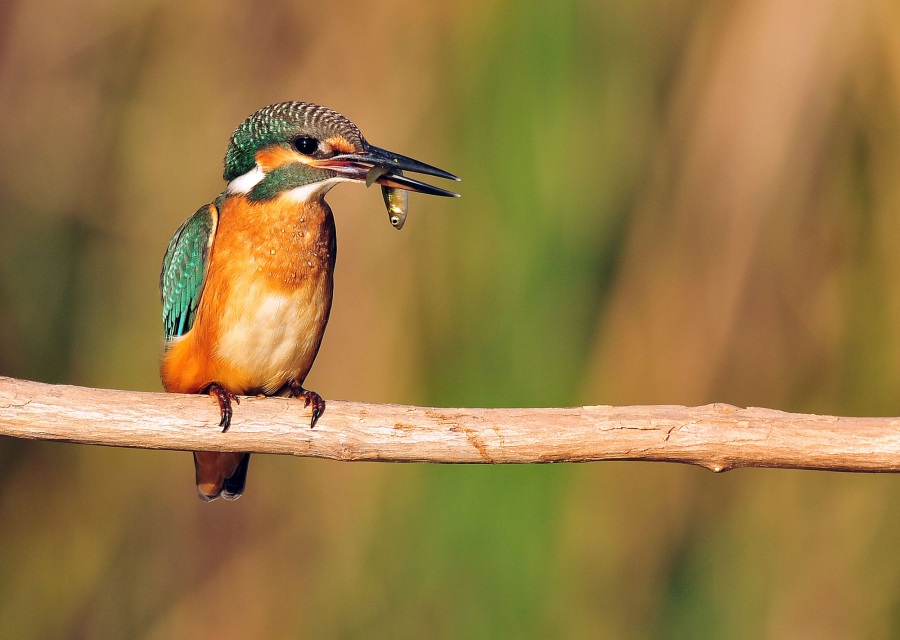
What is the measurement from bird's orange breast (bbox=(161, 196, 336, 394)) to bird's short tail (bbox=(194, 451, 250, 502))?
302 mm

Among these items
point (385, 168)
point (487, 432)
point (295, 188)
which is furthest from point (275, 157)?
point (487, 432)

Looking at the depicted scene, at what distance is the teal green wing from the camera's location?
2.62 m

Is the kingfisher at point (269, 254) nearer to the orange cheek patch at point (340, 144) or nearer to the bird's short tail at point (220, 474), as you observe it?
the orange cheek patch at point (340, 144)

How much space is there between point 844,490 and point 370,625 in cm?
162

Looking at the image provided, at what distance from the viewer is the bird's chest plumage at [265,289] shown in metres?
2.51

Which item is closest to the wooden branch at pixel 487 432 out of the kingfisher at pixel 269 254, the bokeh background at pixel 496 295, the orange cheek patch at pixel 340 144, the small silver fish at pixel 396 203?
the kingfisher at pixel 269 254

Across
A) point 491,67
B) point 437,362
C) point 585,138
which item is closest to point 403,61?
point 491,67

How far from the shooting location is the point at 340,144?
7.91 feet

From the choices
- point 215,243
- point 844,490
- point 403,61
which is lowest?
point 844,490

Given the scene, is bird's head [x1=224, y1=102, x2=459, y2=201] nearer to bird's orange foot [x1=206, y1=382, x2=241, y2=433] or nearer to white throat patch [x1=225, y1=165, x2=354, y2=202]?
white throat patch [x1=225, y1=165, x2=354, y2=202]

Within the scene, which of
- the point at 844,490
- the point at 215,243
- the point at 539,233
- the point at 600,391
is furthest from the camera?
the point at 844,490

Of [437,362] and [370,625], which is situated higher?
[437,362]

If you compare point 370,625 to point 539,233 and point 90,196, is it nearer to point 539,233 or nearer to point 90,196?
point 539,233

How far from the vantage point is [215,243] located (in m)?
2.61
